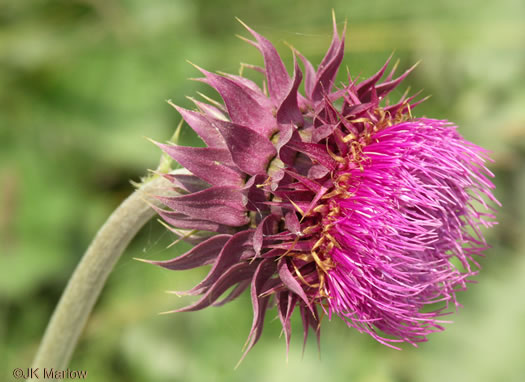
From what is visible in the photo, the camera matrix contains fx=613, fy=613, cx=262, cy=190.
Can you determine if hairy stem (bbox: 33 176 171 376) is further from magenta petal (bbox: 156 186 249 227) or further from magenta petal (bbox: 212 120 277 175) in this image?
magenta petal (bbox: 212 120 277 175)

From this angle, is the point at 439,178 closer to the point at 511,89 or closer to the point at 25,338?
the point at 25,338

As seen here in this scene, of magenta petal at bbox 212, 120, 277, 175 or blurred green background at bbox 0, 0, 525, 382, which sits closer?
magenta petal at bbox 212, 120, 277, 175

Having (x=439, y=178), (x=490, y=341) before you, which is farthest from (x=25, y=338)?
(x=490, y=341)

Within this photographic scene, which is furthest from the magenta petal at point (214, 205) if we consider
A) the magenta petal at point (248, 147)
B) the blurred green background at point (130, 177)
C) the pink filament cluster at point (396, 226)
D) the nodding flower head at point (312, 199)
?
the blurred green background at point (130, 177)

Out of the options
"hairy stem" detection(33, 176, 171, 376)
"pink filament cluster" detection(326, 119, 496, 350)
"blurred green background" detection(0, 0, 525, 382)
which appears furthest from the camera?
"blurred green background" detection(0, 0, 525, 382)

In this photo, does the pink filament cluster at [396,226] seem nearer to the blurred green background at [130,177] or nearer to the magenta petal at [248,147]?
the magenta petal at [248,147]

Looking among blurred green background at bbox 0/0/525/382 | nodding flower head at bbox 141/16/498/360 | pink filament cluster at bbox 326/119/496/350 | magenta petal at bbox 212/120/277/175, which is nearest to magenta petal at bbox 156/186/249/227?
nodding flower head at bbox 141/16/498/360
